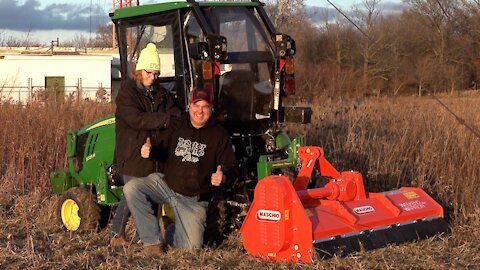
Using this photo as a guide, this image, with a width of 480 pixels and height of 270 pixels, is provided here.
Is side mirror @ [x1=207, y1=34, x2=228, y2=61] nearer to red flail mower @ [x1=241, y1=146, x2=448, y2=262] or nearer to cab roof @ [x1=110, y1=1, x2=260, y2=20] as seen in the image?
cab roof @ [x1=110, y1=1, x2=260, y2=20]

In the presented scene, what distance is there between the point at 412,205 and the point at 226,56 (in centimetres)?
211

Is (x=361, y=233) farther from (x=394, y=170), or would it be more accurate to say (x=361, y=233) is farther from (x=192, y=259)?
(x=394, y=170)

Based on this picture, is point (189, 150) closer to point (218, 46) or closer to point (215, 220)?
point (215, 220)

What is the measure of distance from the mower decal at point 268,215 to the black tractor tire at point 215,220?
0.63 m

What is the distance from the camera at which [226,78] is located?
6.18m

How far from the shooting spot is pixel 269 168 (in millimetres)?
5906

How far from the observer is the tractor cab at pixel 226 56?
19.7ft

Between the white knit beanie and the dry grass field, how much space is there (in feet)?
5.18

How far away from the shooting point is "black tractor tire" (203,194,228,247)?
6.00 m

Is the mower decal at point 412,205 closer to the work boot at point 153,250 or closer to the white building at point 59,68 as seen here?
the work boot at point 153,250

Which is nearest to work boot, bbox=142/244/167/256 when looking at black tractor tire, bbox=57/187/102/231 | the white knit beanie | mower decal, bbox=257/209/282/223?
mower decal, bbox=257/209/282/223

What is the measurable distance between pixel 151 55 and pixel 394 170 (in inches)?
143

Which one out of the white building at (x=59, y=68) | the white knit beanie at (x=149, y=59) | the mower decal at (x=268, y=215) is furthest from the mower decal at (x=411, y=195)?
the white building at (x=59, y=68)

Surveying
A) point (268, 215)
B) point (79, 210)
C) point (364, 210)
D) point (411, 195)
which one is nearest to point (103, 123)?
point (79, 210)
